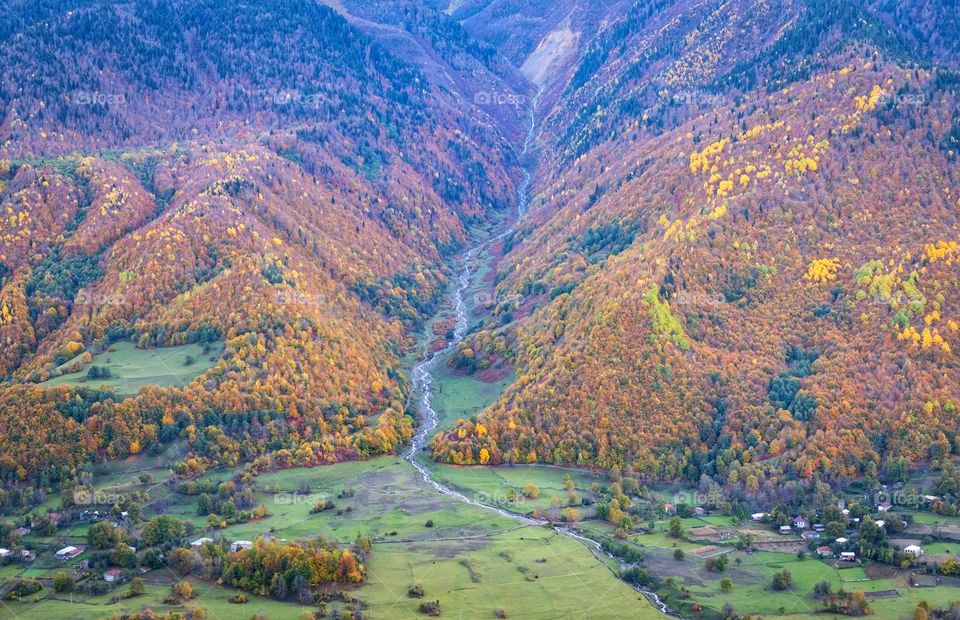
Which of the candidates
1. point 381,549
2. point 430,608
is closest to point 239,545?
point 381,549

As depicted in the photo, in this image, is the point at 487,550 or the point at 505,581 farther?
the point at 487,550

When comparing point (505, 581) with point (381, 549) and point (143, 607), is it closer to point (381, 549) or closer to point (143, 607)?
point (381, 549)

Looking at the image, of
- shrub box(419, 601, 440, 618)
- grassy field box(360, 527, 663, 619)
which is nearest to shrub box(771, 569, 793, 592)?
grassy field box(360, 527, 663, 619)

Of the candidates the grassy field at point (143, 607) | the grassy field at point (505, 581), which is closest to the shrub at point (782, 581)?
the grassy field at point (505, 581)

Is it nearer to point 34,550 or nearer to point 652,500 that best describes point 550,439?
point 652,500

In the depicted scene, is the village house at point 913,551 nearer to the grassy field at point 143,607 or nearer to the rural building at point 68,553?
the grassy field at point 143,607

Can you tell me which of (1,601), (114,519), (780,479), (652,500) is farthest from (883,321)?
(1,601)

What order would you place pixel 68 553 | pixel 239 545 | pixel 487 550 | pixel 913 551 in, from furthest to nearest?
pixel 239 545, pixel 487 550, pixel 68 553, pixel 913 551

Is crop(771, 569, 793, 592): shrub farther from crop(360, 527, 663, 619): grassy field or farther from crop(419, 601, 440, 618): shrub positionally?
crop(419, 601, 440, 618): shrub
